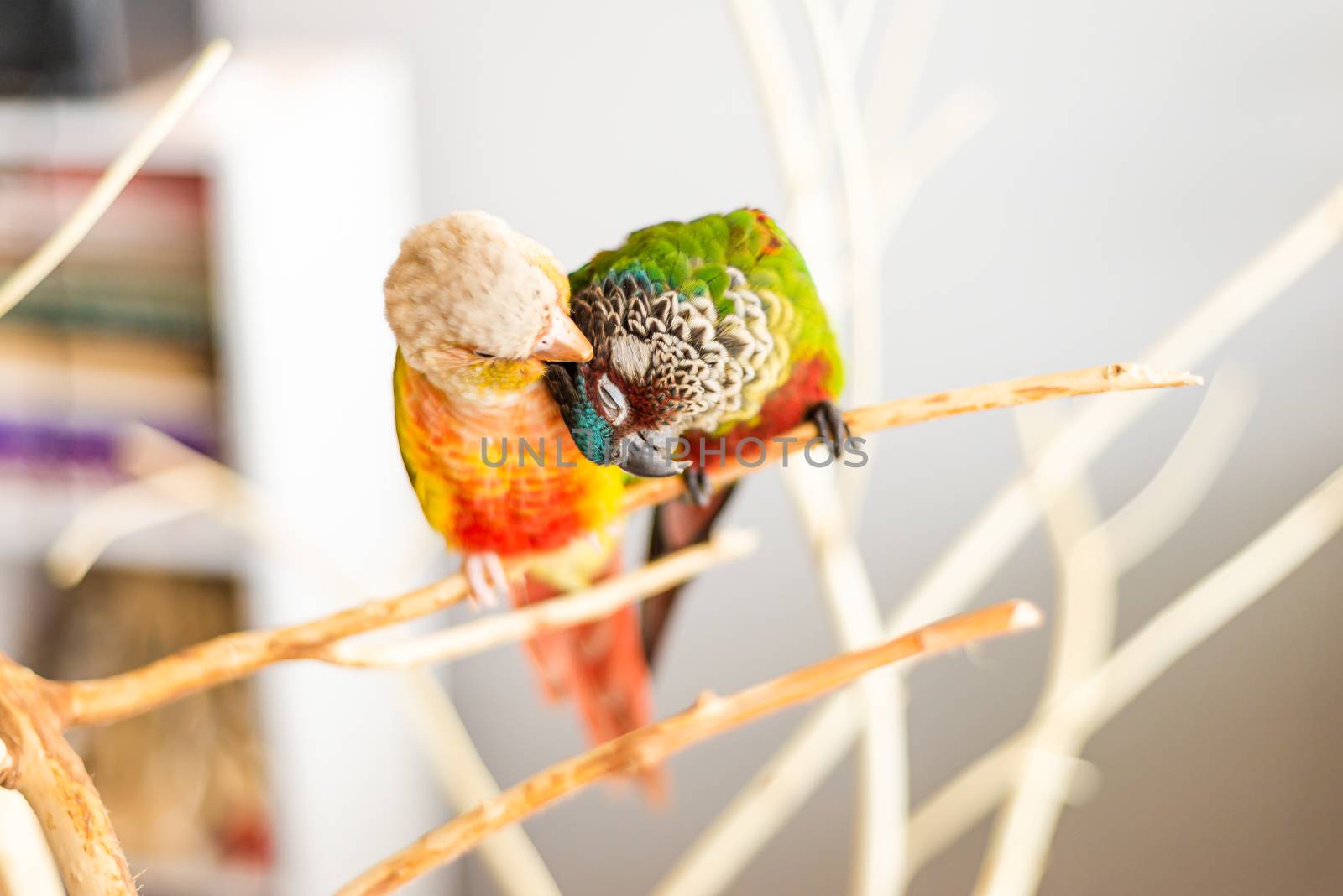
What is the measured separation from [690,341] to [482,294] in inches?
2.0

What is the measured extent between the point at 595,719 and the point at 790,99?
0.40 meters

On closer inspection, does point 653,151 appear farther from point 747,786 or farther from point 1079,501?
point 747,786

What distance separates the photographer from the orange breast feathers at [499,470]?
269 millimetres

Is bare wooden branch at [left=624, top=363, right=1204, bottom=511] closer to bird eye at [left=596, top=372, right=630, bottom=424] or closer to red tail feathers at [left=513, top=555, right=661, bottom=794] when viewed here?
bird eye at [left=596, top=372, right=630, bottom=424]

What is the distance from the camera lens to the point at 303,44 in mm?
1171

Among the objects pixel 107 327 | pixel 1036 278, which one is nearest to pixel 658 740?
pixel 1036 278

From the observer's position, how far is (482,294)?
0.23m

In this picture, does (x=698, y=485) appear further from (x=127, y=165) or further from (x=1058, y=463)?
(x=1058, y=463)

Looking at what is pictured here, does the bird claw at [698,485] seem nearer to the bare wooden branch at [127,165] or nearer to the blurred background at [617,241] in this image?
the bare wooden branch at [127,165]

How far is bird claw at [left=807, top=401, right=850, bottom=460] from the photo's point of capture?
0.34 meters

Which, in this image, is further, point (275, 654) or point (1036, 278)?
point (1036, 278)

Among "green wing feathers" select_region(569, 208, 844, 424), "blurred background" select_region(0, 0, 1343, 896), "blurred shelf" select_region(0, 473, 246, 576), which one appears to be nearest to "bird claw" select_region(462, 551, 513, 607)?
"green wing feathers" select_region(569, 208, 844, 424)

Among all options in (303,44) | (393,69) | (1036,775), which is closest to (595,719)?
(1036,775)

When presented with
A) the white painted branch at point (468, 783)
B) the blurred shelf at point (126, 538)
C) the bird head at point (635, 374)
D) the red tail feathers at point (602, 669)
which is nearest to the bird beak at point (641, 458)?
the bird head at point (635, 374)
